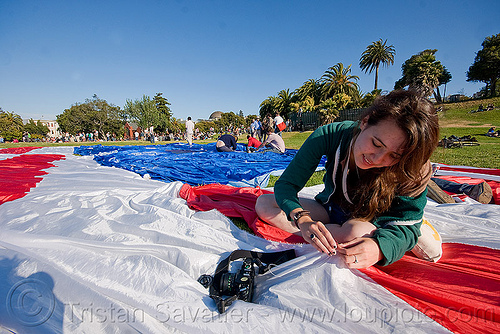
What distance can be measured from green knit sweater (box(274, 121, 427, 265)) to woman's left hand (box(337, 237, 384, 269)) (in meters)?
0.04

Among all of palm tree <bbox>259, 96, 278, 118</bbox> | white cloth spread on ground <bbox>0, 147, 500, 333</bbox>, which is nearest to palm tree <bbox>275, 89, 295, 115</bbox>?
palm tree <bbox>259, 96, 278, 118</bbox>

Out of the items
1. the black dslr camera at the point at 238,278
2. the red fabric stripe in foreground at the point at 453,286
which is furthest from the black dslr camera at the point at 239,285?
the red fabric stripe in foreground at the point at 453,286

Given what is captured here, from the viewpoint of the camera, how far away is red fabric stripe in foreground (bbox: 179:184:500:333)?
896 mm

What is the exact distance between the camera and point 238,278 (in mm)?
1117

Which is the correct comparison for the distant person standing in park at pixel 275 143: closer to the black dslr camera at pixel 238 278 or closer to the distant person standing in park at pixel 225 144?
the distant person standing in park at pixel 225 144

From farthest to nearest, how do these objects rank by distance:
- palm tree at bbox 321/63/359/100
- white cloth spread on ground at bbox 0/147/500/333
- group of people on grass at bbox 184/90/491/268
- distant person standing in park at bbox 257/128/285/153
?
palm tree at bbox 321/63/359/100 < distant person standing in park at bbox 257/128/285/153 < group of people on grass at bbox 184/90/491/268 < white cloth spread on ground at bbox 0/147/500/333

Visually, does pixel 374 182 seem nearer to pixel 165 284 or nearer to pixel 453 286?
pixel 453 286

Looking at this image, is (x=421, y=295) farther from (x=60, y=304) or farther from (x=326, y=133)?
(x=60, y=304)

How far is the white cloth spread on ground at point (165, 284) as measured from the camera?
89cm

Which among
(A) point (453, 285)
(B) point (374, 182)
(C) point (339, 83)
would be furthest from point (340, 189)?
(C) point (339, 83)

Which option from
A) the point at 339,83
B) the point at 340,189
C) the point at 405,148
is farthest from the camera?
the point at 339,83

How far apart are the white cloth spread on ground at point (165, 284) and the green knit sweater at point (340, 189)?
0.22 m

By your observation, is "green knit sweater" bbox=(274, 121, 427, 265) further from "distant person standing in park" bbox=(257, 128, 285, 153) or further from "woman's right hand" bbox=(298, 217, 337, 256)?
"distant person standing in park" bbox=(257, 128, 285, 153)

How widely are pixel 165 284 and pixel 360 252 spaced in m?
0.88
